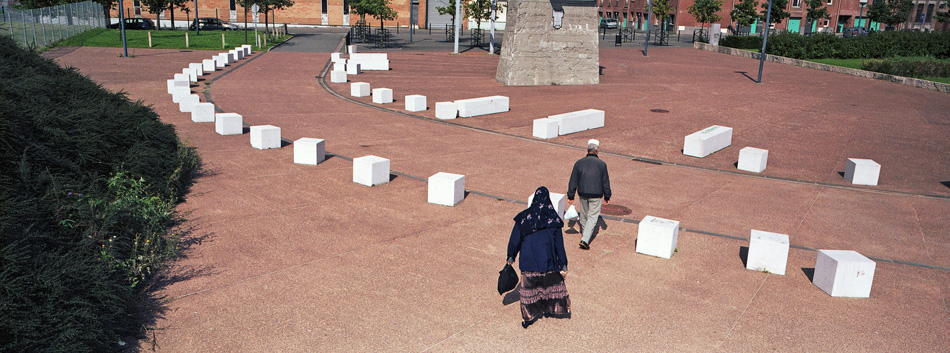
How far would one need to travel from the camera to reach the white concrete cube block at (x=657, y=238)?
9.39 m

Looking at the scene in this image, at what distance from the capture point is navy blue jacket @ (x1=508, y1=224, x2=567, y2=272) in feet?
23.7

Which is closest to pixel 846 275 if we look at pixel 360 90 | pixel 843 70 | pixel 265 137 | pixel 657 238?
pixel 657 238

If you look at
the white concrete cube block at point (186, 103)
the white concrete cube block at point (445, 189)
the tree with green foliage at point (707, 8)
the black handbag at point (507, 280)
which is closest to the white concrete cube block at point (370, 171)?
the white concrete cube block at point (445, 189)

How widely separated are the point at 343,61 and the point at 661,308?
2850 cm

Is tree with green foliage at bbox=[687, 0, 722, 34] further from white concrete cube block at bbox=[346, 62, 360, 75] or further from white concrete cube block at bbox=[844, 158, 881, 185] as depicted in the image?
white concrete cube block at bbox=[844, 158, 881, 185]

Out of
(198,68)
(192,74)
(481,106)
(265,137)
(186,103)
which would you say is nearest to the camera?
(265,137)

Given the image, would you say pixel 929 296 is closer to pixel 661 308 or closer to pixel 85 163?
pixel 661 308

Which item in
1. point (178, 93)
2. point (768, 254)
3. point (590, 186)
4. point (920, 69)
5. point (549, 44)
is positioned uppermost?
point (549, 44)

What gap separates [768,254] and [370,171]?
6.81 meters

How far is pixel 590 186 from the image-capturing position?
9711mm

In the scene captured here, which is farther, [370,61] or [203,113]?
[370,61]

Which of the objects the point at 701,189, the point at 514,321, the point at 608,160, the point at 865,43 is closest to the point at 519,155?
the point at 608,160

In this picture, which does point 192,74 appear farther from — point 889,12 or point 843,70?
point 889,12

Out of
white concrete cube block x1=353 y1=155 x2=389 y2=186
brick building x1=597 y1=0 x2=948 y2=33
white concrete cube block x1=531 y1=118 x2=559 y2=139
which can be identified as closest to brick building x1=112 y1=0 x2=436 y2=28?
brick building x1=597 y1=0 x2=948 y2=33
